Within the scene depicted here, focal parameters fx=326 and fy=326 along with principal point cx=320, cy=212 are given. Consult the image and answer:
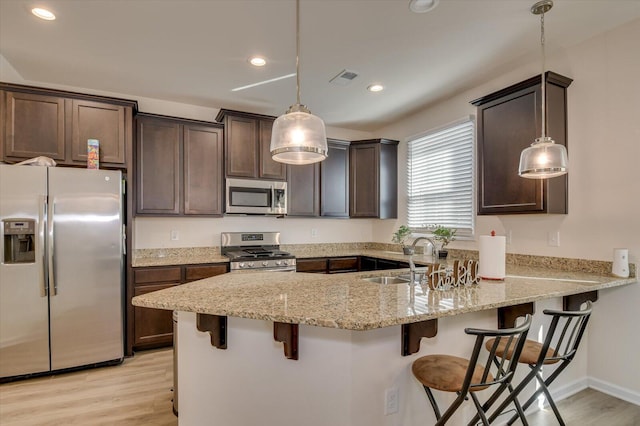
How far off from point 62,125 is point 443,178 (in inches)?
158

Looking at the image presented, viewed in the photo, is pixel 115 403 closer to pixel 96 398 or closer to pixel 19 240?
pixel 96 398

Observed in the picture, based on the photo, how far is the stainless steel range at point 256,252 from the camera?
11.7 ft

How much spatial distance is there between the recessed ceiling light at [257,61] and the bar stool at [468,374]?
2.60 meters

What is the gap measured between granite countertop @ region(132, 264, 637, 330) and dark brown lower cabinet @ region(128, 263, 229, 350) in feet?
4.56

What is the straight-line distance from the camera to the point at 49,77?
10.4ft

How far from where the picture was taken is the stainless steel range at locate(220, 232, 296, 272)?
11.7 feet

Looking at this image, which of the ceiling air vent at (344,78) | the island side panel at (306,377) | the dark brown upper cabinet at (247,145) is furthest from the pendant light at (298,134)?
the dark brown upper cabinet at (247,145)

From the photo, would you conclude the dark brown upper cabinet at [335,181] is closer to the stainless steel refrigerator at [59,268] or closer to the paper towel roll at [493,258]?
the stainless steel refrigerator at [59,268]

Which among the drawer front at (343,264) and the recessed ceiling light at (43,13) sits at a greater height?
the recessed ceiling light at (43,13)

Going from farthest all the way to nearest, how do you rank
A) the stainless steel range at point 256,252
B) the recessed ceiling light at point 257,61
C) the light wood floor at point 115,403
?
the stainless steel range at point 256,252 < the recessed ceiling light at point 257,61 < the light wood floor at point 115,403

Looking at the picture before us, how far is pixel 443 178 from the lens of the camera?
393 centimetres

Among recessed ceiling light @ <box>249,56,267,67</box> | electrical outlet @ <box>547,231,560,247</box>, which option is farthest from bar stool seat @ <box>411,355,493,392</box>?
recessed ceiling light @ <box>249,56,267,67</box>

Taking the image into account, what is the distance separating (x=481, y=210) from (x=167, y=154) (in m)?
3.28

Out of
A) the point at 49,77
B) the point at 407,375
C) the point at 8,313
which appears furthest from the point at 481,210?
the point at 49,77
